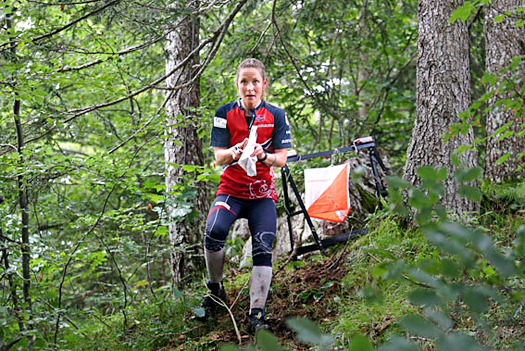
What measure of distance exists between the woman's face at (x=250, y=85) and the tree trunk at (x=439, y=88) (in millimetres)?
1807

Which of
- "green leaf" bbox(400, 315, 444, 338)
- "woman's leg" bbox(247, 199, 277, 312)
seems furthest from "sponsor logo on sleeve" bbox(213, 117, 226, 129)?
"green leaf" bbox(400, 315, 444, 338)

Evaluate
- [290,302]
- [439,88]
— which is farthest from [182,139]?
[439,88]

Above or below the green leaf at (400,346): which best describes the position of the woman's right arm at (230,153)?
above

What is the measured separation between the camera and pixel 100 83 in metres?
6.23

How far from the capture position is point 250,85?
13.2 ft

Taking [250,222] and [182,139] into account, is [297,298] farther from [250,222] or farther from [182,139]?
[182,139]

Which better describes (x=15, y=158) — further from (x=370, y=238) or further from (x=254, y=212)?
(x=370, y=238)

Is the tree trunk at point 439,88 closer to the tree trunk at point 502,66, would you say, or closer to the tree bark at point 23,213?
the tree trunk at point 502,66

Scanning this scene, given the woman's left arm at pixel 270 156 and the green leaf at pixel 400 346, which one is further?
the woman's left arm at pixel 270 156

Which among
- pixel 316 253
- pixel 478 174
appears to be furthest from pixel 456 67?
pixel 478 174

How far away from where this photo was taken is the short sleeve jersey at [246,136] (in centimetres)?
403

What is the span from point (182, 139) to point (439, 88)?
3064 millimetres

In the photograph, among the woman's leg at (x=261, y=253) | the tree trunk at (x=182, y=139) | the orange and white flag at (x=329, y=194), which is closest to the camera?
the woman's leg at (x=261, y=253)

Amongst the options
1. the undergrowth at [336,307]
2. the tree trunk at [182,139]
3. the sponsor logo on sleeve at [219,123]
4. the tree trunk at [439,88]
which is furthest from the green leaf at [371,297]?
the tree trunk at [182,139]
